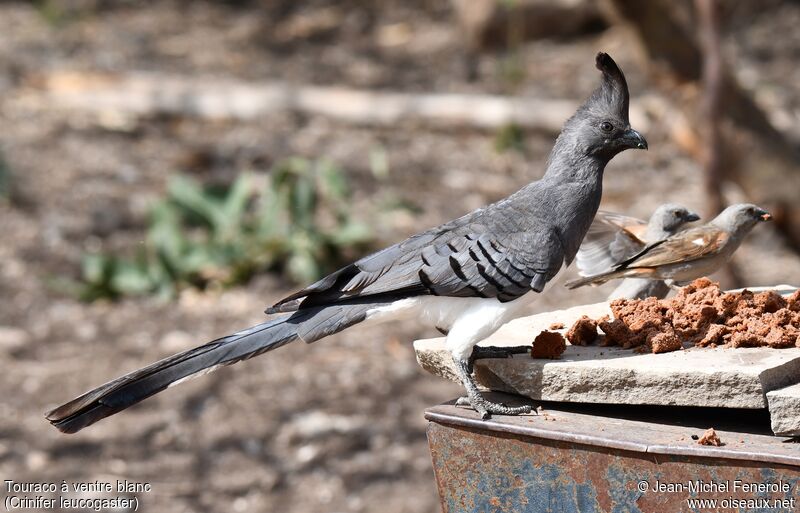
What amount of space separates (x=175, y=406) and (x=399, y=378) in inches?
48.2

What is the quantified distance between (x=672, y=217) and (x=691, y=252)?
19 cm

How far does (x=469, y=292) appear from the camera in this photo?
3096 millimetres

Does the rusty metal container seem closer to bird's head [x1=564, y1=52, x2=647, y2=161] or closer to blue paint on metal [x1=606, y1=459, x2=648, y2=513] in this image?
blue paint on metal [x1=606, y1=459, x2=648, y2=513]

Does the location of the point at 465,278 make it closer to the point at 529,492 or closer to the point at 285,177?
the point at 529,492

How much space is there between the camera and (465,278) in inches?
121

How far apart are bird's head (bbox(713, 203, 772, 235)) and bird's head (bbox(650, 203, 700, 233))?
13cm

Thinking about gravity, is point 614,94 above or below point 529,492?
above

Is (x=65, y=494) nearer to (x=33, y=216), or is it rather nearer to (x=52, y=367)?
(x=52, y=367)

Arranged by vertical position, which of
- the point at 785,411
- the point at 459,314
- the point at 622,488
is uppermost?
the point at 459,314

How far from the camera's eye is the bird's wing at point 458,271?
3080 mm

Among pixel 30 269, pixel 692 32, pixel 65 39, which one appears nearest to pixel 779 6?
pixel 692 32

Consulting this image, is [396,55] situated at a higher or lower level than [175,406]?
higher

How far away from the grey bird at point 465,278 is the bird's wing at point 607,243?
0.42 metres

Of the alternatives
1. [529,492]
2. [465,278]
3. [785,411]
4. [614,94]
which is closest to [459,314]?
[465,278]
